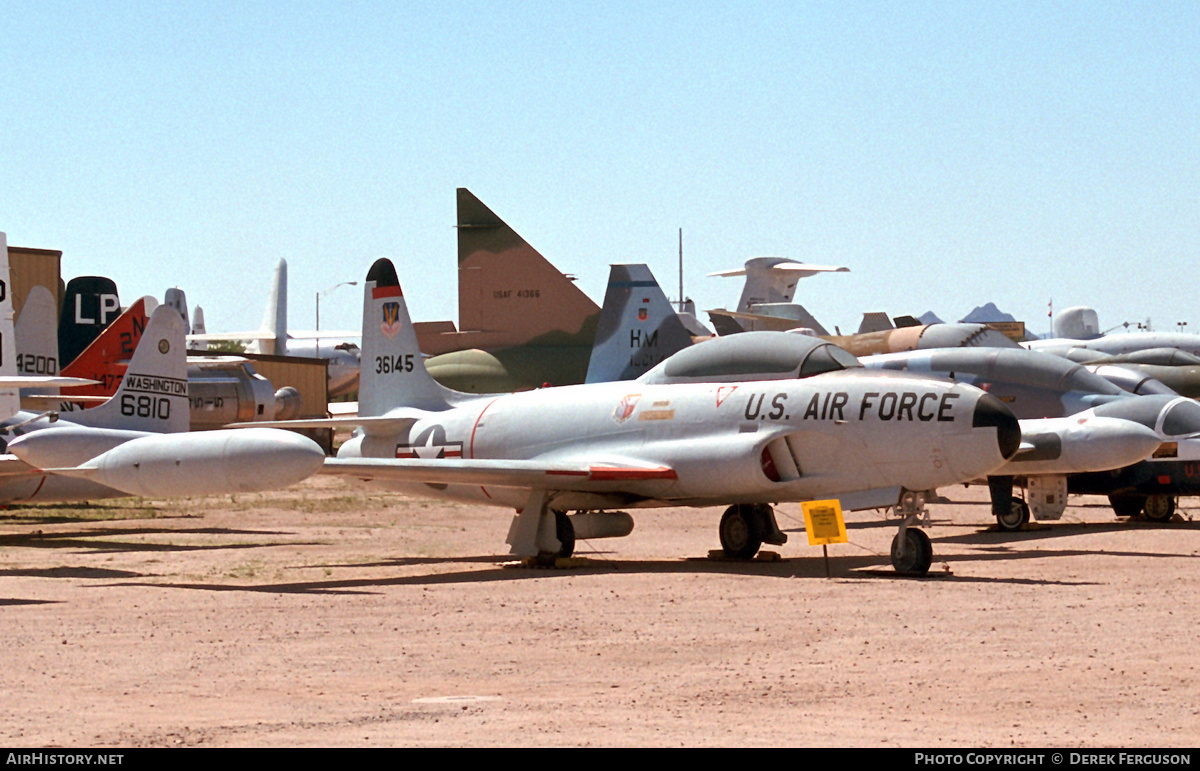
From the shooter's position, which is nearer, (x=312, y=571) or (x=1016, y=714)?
(x=1016, y=714)

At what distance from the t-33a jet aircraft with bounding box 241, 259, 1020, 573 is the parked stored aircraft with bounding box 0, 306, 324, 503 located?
3.20 feet

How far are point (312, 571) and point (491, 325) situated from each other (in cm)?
1168

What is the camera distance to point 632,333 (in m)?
23.1

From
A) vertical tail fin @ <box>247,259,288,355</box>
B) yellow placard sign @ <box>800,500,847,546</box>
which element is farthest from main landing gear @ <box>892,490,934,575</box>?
vertical tail fin @ <box>247,259,288,355</box>

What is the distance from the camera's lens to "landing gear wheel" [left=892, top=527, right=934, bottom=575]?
49.8ft

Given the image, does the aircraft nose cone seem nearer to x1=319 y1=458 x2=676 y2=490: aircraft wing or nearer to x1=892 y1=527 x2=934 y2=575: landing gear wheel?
x1=892 y1=527 x2=934 y2=575: landing gear wheel

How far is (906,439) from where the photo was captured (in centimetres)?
1541

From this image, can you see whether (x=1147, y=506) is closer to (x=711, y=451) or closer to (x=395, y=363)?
(x=711, y=451)

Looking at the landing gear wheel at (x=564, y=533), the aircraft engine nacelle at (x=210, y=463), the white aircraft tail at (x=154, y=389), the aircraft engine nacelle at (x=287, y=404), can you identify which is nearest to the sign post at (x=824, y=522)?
the landing gear wheel at (x=564, y=533)

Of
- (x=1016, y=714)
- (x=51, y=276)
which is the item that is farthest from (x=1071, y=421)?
(x=51, y=276)

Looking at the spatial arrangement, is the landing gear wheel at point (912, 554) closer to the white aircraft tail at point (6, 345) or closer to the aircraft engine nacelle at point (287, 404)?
the white aircraft tail at point (6, 345)

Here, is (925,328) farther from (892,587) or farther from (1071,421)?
(892,587)

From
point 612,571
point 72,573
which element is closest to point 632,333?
point 612,571
